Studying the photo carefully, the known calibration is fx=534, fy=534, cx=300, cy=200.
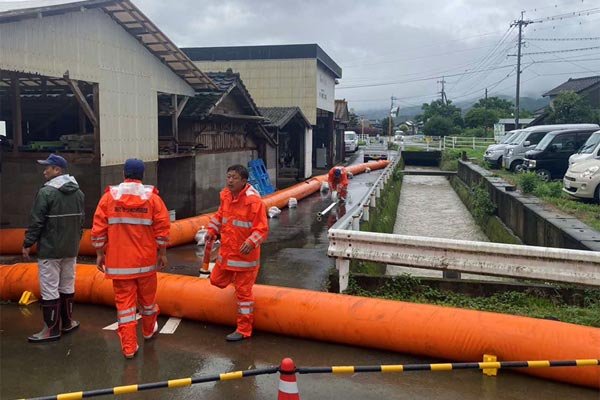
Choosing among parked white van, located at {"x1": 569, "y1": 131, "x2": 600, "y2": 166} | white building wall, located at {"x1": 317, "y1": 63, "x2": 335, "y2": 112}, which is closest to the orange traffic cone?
parked white van, located at {"x1": 569, "y1": 131, "x2": 600, "y2": 166}

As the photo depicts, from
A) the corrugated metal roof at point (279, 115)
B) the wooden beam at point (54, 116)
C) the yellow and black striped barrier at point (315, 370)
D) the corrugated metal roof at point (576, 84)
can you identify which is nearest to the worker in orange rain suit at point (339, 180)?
the wooden beam at point (54, 116)

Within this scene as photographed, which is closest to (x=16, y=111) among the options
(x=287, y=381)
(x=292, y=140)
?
(x=287, y=381)

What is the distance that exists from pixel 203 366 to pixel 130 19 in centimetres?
863

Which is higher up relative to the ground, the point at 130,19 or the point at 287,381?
the point at 130,19

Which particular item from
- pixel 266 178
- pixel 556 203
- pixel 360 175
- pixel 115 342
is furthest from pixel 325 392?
pixel 360 175

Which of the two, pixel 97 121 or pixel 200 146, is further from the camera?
pixel 200 146

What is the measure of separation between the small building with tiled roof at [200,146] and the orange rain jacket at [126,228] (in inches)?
344

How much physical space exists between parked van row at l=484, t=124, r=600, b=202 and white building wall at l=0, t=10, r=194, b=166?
10440mm

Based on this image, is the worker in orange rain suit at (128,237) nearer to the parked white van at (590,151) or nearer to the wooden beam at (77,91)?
the wooden beam at (77,91)

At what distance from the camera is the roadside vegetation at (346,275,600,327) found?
5.65 m

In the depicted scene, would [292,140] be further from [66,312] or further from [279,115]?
[66,312]

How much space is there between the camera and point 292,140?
3061 cm

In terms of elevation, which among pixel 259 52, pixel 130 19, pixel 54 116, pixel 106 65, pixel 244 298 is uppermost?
pixel 259 52

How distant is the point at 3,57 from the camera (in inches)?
322
